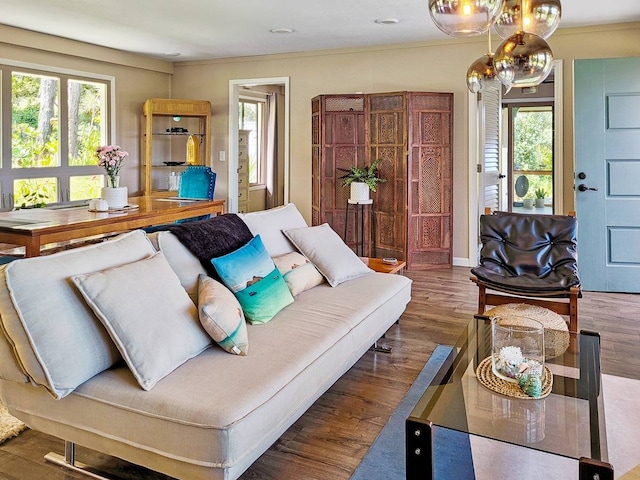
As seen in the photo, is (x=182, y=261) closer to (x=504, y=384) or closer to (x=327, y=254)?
(x=327, y=254)

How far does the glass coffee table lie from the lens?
163cm

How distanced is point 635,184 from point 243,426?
4.35 m

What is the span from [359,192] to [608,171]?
2.39m

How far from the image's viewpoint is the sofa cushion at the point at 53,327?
70.4 inches

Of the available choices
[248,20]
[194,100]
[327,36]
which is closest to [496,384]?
[248,20]

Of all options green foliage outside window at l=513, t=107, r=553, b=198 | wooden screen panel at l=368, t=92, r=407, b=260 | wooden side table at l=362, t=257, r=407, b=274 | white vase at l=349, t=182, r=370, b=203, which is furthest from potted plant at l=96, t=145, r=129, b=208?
green foliage outside window at l=513, t=107, r=553, b=198

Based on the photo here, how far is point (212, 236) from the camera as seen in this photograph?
8.96ft

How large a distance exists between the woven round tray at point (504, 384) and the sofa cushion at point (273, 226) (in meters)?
1.49

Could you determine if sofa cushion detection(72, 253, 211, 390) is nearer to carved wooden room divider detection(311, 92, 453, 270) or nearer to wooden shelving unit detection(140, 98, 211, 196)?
carved wooden room divider detection(311, 92, 453, 270)

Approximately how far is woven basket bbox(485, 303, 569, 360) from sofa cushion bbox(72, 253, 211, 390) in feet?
4.41

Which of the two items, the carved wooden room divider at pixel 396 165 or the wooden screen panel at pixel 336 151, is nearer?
the carved wooden room divider at pixel 396 165

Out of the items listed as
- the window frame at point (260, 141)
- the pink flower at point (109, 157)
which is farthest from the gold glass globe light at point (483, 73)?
the window frame at point (260, 141)

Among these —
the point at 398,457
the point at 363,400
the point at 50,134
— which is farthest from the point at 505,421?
the point at 50,134

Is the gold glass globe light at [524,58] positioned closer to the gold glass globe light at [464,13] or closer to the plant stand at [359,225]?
the gold glass globe light at [464,13]
